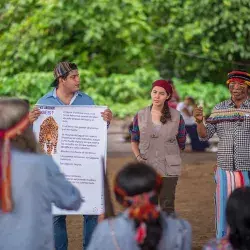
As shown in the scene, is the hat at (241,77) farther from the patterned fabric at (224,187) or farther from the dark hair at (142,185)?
the dark hair at (142,185)

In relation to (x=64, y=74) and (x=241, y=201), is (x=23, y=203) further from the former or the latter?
(x=64, y=74)

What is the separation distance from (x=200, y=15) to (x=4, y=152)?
15.6 metres

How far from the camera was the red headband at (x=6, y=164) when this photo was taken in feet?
14.8

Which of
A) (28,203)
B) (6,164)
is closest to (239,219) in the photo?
(28,203)

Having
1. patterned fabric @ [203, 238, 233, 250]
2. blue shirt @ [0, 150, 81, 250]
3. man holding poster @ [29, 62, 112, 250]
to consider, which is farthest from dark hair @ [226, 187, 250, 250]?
man holding poster @ [29, 62, 112, 250]

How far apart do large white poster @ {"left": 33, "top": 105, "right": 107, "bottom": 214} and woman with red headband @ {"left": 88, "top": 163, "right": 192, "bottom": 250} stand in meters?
2.76

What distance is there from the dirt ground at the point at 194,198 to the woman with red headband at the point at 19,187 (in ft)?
12.3

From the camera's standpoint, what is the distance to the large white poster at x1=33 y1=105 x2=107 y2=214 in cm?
707

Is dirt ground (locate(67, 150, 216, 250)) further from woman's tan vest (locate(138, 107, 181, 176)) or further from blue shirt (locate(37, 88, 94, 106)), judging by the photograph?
blue shirt (locate(37, 88, 94, 106))

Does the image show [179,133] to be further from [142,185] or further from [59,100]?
[142,185]

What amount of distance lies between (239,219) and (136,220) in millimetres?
573

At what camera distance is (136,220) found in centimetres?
427

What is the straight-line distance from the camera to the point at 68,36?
1683 centimetres

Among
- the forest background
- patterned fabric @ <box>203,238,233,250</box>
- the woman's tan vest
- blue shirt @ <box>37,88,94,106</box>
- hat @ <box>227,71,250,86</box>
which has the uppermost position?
the forest background
